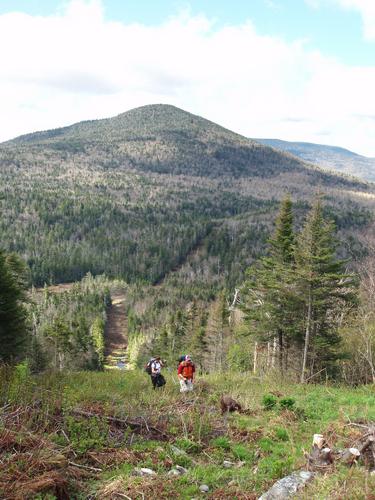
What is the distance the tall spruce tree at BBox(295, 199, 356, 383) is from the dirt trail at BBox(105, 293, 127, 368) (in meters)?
64.8

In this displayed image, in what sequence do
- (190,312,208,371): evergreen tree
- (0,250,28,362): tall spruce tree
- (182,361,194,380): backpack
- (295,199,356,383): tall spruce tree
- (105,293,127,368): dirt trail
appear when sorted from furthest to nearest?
(105,293,127,368): dirt trail, (190,312,208,371): evergreen tree, (0,250,28,362): tall spruce tree, (295,199,356,383): tall spruce tree, (182,361,194,380): backpack

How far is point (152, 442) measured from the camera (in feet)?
28.3

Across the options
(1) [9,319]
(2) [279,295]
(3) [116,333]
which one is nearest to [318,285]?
(2) [279,295]

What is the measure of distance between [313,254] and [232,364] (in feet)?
75.3

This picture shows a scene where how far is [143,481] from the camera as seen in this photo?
6.66 meters

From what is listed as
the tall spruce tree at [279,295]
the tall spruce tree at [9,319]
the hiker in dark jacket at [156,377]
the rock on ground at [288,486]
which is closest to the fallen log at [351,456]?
the rock on ground at [288,486]

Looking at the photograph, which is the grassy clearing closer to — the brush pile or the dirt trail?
the brush pile

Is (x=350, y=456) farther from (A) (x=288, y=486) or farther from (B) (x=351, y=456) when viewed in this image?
(A) (x=288, y=486)

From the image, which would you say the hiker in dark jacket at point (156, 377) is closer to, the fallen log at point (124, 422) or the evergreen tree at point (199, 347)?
the fallen log at point (124, 422)

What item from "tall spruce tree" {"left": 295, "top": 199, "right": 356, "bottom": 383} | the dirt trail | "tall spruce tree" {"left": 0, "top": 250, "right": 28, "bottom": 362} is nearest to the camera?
"tall spruce tree" {"left": 295, "top": 199, "right": 356, "bottom": 383}

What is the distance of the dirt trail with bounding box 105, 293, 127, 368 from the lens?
9225 centimetres

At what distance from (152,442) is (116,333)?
108392 mm

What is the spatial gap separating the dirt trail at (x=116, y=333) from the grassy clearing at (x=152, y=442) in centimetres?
7374

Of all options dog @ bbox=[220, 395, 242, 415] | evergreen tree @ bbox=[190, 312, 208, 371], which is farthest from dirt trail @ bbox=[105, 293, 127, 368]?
dog @ bbox=[220, 395, 242, 415]
